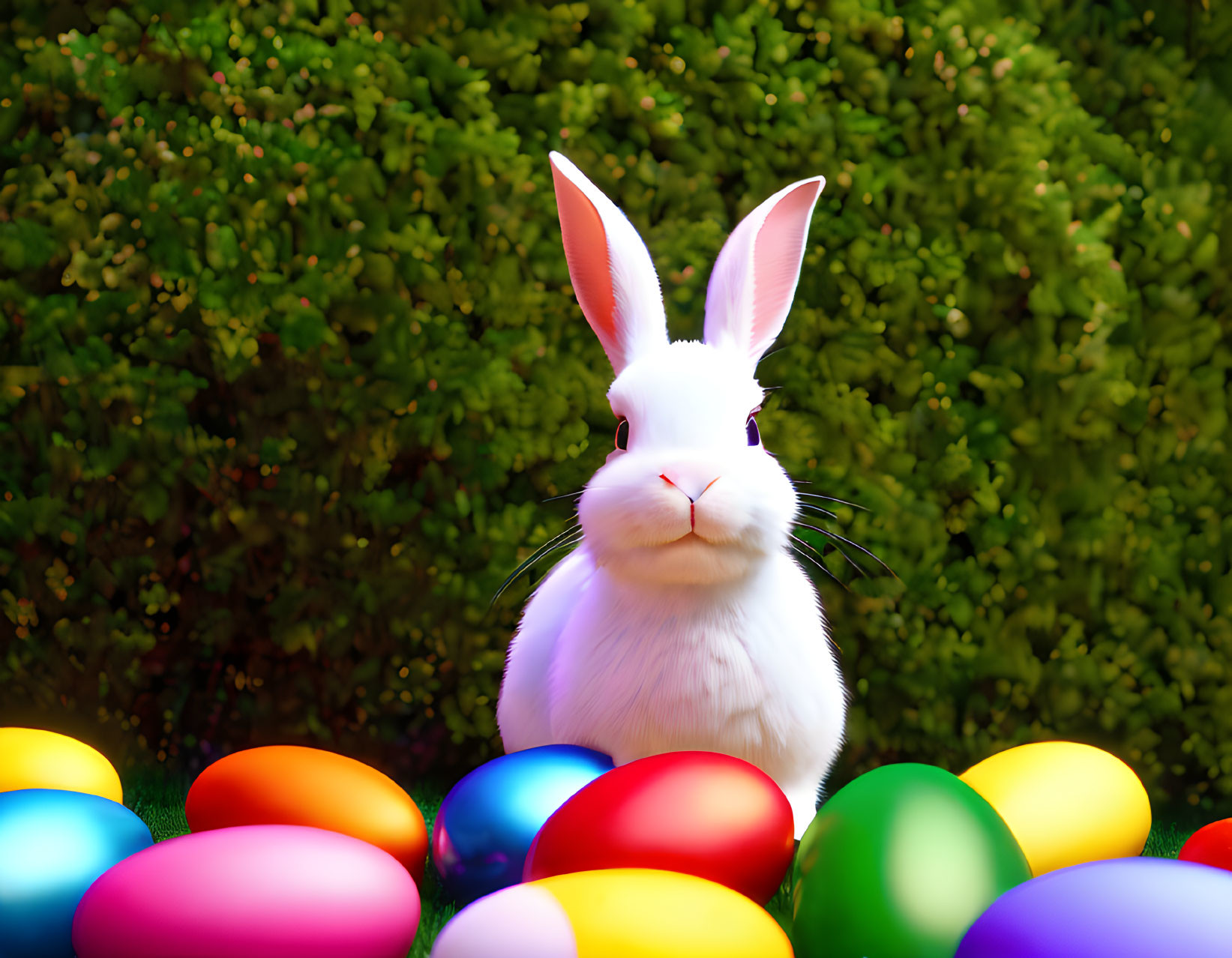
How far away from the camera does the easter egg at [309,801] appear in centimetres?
164

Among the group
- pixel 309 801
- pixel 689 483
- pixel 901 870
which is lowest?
pixel 309 801

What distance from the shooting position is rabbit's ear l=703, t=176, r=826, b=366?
1.93 m

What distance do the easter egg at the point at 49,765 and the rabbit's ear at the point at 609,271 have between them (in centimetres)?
122

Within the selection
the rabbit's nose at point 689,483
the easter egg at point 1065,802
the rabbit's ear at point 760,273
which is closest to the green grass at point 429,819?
the easter egg at point 1065,802

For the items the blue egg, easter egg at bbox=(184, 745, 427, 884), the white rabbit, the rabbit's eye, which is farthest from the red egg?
the blue egg

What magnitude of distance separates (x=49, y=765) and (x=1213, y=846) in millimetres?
1938

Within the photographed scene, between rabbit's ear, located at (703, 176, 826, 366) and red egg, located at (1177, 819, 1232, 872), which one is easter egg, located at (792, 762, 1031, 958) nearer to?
red egg, located at (1177, 819, 1232, 872)

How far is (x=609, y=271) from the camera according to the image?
6.43ft

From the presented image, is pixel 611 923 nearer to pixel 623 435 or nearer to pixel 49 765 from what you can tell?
pixel 623 435

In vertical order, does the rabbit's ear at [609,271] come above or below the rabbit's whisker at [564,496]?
above

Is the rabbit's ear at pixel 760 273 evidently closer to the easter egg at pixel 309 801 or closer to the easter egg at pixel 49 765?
the easter egg at pixel 309 801

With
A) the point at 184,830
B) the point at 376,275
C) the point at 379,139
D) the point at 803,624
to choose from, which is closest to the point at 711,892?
the point at 803,624

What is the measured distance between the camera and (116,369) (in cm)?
252

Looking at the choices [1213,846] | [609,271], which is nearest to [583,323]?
[609,271]
